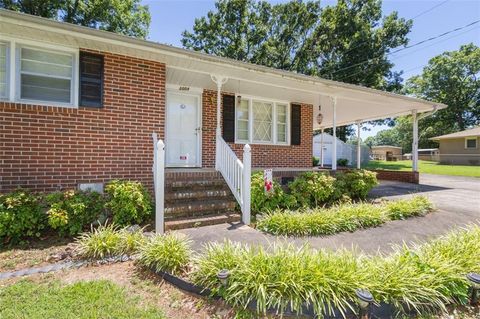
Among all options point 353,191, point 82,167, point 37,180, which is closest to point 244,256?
point 82,167

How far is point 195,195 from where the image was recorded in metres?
5.73

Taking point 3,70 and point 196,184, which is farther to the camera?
point 196,184

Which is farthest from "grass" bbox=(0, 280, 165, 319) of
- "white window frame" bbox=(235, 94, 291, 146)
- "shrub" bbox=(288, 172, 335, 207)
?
"white window frame" bbox=(235, 94, 291, 146)

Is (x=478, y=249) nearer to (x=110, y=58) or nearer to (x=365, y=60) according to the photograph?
(x=110, y=58)

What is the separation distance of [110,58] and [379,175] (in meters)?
13.2

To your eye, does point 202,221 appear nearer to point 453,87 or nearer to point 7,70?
point 7,70

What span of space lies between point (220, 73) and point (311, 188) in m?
3.71

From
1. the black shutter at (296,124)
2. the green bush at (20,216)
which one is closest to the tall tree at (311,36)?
the black shutter at (296,124)

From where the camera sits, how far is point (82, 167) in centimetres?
537

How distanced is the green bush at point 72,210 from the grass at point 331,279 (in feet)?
8.35

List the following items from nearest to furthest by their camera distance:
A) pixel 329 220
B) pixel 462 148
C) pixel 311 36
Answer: pixel 329 220 → pixel 311 36 → pixel 462 148

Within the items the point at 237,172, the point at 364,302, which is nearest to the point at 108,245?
the point at 237,172

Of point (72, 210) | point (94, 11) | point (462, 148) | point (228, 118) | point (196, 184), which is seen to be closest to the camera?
point (72, 210)

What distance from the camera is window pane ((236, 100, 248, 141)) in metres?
8.78
